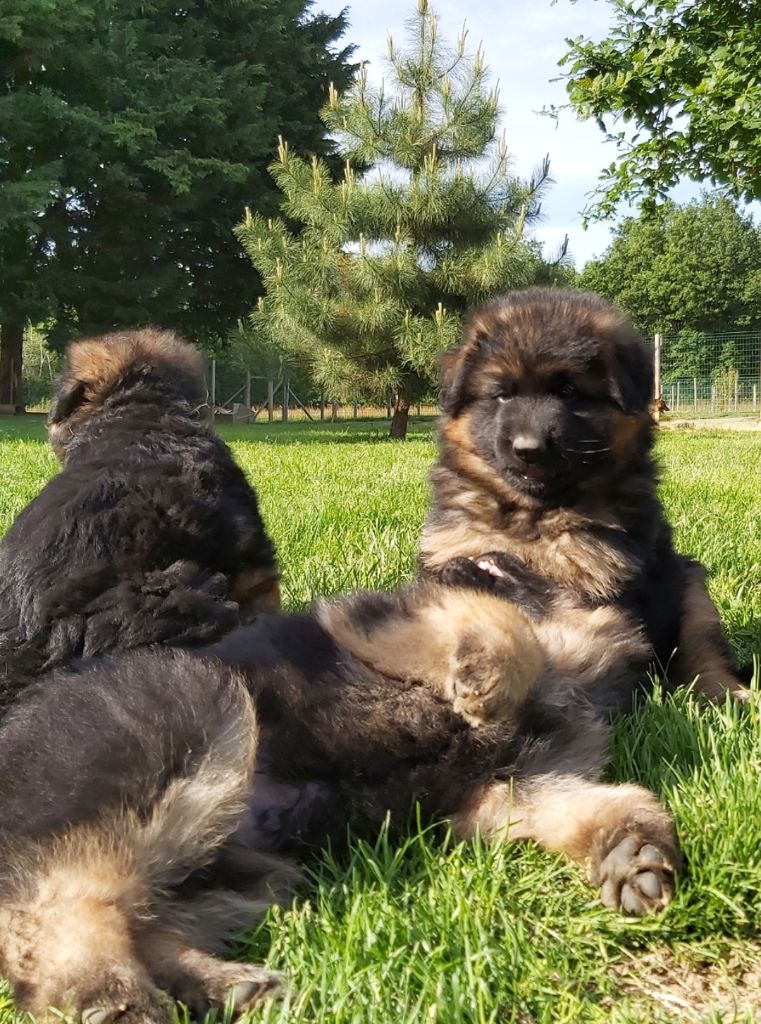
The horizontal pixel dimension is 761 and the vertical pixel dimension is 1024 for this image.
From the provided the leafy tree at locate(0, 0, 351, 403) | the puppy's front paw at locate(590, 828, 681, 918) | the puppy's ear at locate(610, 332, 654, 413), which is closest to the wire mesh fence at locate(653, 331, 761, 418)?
the leafy tree at locate(0, 0, 351, 403)

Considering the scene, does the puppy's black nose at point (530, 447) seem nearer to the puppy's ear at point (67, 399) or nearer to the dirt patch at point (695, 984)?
the dirt patch at point (695, 984)

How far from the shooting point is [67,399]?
12.4 feet

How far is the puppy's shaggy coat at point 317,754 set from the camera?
1.65m

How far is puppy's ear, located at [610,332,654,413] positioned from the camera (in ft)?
10.3

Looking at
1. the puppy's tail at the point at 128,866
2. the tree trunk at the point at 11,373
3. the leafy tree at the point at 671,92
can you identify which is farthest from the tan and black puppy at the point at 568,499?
the tree trunk at the point at 11,373

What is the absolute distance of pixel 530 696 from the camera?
2234 millimetres

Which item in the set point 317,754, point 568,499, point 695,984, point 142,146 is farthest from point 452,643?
point 142,146

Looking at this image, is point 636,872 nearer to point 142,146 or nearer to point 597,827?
point 597,827

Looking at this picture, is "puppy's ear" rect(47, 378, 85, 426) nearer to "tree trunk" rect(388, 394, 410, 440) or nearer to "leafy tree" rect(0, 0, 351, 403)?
"tree trunk" rect(388, 394, 410, 440)

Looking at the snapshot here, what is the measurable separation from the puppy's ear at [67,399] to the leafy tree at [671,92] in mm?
9338

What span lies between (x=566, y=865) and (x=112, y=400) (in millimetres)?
2585

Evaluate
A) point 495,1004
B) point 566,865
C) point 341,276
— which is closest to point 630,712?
point 566,865

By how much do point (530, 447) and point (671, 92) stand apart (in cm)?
1060

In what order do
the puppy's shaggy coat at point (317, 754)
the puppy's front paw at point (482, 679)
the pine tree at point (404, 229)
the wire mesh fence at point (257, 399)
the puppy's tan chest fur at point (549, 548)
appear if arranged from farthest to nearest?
the wire mesh fence at point (257, 399)
the pine tree at point (404, 229)
the puppy's tan chest fur at point (549, 548)
the puppy's front paw at point (482, 679)
the puppy's shaggy coat at point (317, 754)
